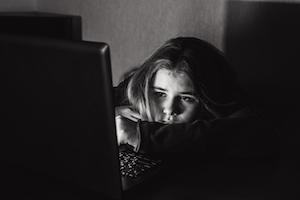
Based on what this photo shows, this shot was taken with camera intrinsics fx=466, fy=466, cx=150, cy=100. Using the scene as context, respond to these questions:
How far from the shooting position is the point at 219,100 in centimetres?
126

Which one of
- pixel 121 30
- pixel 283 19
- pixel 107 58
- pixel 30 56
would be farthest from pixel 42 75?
pixel 121 30

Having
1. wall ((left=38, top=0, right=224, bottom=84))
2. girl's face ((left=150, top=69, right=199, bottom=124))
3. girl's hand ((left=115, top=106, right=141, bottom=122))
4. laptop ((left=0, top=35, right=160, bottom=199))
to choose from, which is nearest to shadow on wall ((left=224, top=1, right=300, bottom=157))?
wall ((left=38, top=0, right=224, bottom=84))

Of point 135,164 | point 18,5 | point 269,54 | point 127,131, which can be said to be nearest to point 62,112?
point 135,164

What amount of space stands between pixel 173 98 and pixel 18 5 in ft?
3.39

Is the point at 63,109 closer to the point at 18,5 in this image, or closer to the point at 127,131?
the point at 127,131

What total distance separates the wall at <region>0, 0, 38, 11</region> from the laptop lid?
1.12 metres

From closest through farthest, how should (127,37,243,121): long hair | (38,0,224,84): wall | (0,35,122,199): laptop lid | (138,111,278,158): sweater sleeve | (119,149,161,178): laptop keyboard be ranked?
(0,35,122,199): laptop lid < (119,149,161,178): laptop keyboard < (138,111,278,158): sweater sleeve < (127,37,243,121): long hair < (38,0,224,84): wall

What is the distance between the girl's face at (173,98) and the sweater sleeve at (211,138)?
0.09 m

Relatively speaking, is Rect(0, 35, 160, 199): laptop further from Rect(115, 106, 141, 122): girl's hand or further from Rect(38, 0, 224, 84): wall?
Rect(38, 0, 224, 84): wall

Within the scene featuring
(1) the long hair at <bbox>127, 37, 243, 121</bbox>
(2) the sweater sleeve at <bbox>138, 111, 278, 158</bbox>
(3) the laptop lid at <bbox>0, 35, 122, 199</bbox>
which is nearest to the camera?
(3) the laptop lid at <bbox>0, 35, 122, 199</bbox>

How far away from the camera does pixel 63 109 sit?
0.83m

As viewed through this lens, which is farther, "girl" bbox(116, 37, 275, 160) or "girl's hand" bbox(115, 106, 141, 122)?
"girl's hand" bbox(115, 106, 141, 122)

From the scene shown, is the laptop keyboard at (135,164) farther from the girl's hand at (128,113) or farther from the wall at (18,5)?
the wall at (18,5)

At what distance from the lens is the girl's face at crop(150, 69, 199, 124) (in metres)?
1.27
